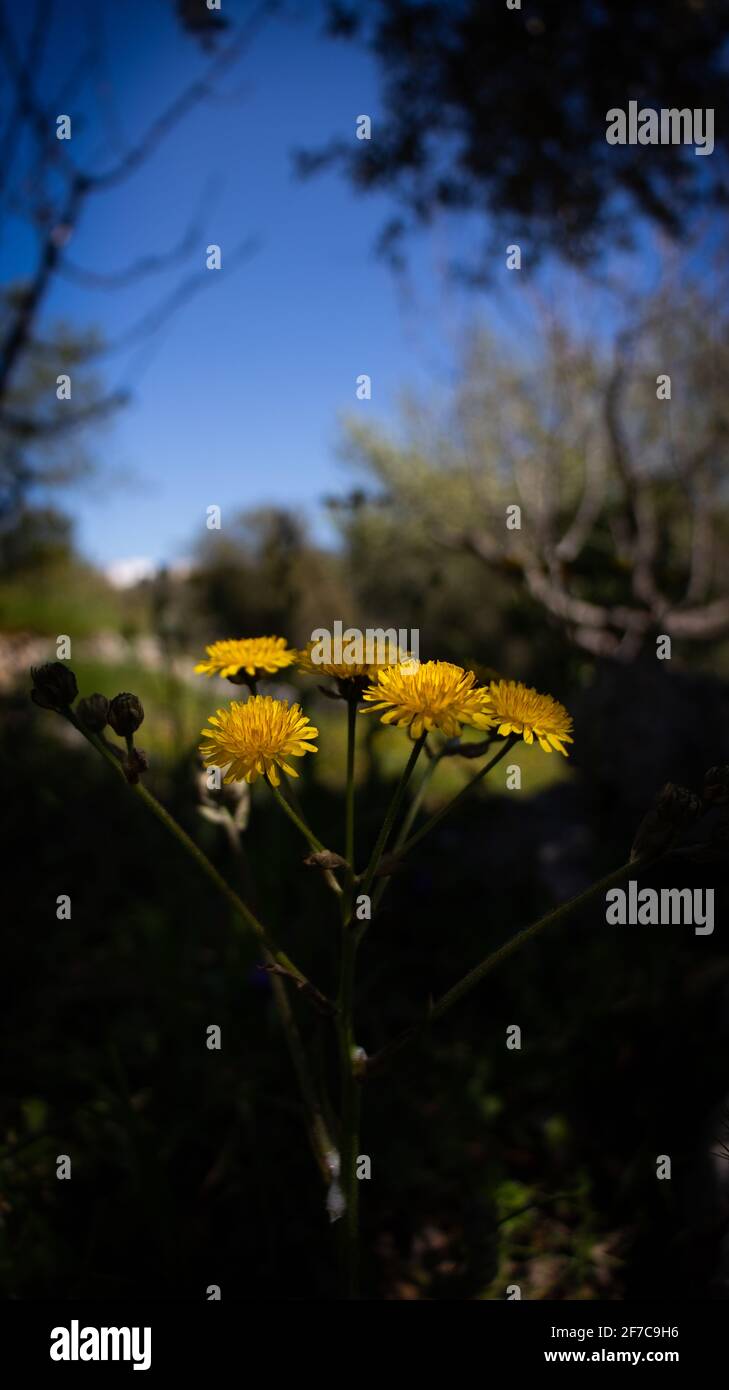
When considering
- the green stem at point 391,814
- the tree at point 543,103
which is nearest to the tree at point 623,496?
the tree at point 543,103

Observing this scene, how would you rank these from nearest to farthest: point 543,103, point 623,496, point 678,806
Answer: point 678,806 < point 543,103 < point 623,496

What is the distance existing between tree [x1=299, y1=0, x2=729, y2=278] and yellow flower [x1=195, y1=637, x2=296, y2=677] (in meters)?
3.39

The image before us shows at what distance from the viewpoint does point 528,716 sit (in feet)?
3.01

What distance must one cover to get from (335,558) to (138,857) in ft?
37.8

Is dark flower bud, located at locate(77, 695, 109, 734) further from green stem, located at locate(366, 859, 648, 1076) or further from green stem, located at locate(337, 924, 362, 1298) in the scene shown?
green stem, located at locate(366, 859, 648, 1076)

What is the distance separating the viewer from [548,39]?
376 cm

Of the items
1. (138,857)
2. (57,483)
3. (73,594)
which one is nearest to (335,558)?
(73,594)

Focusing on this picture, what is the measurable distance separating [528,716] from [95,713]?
Result: 469 mm

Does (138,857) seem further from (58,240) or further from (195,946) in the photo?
(58,240)

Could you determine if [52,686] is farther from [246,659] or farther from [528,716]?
[528,716]

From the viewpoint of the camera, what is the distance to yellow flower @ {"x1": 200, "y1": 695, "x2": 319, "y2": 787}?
0.88m

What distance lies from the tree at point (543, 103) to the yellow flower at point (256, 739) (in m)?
3.53

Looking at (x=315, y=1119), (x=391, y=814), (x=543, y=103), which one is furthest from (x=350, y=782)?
(x=543, y=103)

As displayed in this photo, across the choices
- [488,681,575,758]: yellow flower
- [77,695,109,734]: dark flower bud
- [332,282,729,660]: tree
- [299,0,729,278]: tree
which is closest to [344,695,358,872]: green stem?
[488,681,575,758]: yellow flower
